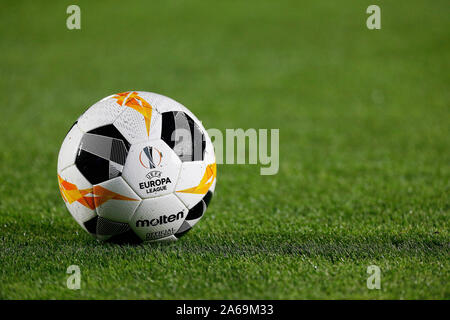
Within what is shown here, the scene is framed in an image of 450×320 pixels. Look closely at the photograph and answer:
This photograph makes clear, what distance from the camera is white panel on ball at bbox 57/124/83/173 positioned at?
3.71m

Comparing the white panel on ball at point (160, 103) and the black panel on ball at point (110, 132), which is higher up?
the white panel on ball at point (160, 103)

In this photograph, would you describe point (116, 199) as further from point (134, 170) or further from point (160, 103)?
point (160, 103)

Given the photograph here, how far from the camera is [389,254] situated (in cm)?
379

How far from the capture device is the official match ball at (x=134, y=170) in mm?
3586

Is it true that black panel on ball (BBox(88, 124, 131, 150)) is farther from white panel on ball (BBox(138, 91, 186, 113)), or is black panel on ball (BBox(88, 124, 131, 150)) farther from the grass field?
the grass field

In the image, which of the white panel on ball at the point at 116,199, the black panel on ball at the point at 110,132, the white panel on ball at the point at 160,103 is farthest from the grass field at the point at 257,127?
the white panel on ball at the point at 160,103

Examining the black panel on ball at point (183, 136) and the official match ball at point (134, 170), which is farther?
the black panel on ball at point (183, 136)

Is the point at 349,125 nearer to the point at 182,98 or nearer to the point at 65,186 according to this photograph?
the point at 182,98

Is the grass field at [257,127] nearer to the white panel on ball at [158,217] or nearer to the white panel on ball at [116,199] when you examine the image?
the white panel on ball at [158,217]

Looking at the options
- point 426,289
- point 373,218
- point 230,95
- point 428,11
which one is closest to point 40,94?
point 230,95

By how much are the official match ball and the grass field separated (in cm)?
23

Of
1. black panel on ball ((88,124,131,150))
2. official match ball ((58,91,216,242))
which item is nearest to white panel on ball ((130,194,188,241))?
official match ball ((58,91,216,242))

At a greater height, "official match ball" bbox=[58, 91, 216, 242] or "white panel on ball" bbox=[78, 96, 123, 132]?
"white panel on ball" bbox=[78, 96, 123, 132]

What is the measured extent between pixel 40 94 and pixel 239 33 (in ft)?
22.7
